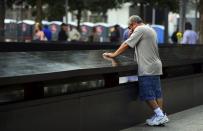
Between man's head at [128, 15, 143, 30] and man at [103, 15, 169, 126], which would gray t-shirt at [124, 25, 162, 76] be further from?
man's head at [128, 15, 143, 30]

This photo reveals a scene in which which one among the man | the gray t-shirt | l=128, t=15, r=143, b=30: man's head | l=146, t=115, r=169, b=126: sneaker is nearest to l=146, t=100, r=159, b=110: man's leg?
the man

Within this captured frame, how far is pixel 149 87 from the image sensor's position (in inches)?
343

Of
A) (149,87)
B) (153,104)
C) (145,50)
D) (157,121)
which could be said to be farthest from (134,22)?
(157,121)

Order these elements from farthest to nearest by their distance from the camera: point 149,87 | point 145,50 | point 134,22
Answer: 1. point 134,22
2. point 149,87
3. point 145,50

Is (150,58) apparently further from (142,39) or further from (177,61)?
(177,61)

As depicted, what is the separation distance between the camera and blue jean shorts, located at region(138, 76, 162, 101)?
8.66 m

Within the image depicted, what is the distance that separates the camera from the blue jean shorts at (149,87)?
866 cm

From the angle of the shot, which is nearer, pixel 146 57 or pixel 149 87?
pixel 146 57

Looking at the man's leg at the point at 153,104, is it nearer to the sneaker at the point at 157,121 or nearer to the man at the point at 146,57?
the man at the point at 146,57

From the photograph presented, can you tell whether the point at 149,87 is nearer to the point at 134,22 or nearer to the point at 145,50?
the point at 145,50

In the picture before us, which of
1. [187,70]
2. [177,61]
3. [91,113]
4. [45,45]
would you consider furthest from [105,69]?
[45,45]

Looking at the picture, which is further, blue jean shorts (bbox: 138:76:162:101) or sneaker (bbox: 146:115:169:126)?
sneaker (bbox: 146:115:169:126)

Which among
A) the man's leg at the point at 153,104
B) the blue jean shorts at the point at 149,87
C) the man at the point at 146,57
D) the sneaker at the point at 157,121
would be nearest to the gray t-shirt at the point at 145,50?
the man at the point at 146,57

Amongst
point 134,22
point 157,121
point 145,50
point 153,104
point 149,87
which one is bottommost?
point 157,121
